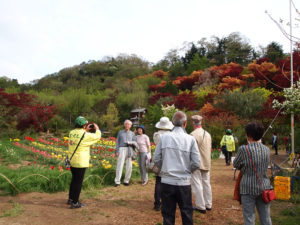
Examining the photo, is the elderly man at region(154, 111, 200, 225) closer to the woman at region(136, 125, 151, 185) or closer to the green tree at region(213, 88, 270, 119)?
the woman at region(136, 125, 151, 185)

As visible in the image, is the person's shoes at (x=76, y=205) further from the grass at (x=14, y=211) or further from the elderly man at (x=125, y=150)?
the elderly man at (x=125, y=150)

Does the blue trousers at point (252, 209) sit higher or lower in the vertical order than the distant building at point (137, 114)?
lower

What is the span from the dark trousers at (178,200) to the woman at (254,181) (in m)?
0.62

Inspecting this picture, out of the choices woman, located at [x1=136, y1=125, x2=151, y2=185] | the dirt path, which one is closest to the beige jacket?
the dirt path

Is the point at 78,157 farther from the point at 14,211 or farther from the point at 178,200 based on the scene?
the point at 178,200

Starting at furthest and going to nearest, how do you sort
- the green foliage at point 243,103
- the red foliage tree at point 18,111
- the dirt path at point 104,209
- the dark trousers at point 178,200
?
the green foliage at point 243,103 → the red foliage tree at point 18,111 → the dirt path at point 104,209 → the dark trousers at point 178,200

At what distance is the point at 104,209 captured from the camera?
14.9 feet

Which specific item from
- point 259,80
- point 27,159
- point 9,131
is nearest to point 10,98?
point 9,131

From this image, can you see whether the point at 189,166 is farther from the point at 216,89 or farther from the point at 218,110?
the point at 216,89

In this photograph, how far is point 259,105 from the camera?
59.0 ft

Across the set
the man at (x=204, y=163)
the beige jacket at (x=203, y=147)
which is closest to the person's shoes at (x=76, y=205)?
the man at (x=204, y=163)

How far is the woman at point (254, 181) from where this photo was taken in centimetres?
281

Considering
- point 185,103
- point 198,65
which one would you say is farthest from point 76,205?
point 198,65

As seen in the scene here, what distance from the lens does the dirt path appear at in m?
4.00
